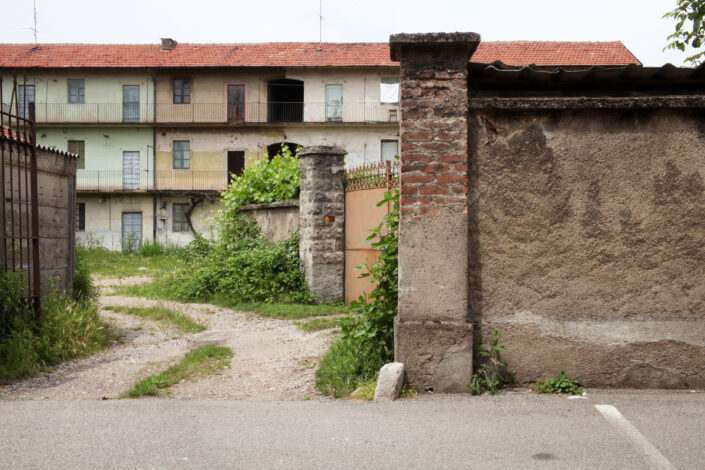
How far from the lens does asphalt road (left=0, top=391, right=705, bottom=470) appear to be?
3572mm

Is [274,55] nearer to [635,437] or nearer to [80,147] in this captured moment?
[80,147]

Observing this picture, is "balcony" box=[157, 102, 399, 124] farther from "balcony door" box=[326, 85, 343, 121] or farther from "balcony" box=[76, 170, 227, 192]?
"balcony" box=[76, 170, 227, 192]

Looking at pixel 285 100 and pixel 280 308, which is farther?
pixel 285 100

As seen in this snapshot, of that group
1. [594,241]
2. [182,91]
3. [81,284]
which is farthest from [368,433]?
[182,91]

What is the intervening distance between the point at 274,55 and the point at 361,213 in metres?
22.1

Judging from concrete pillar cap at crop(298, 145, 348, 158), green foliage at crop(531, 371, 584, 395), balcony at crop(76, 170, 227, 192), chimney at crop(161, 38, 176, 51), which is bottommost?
green foliage at crop(531, 371, 584, 395)

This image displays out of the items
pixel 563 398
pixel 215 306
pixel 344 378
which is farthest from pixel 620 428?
pixel 215 306

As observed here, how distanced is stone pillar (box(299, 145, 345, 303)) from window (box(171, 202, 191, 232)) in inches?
837

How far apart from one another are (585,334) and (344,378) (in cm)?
208

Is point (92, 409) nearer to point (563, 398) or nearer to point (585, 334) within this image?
point (563, 398)

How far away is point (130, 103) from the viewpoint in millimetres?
30516

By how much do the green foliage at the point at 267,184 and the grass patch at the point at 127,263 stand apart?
15.6 feet

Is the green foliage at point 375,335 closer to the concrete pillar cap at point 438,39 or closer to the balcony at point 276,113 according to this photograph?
the concrete pillar cap at point 438,39

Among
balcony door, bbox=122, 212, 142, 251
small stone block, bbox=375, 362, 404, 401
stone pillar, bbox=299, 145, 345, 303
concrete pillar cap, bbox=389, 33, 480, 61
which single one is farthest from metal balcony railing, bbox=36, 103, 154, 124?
small stone block, bbox=375, 362, 404, 401
